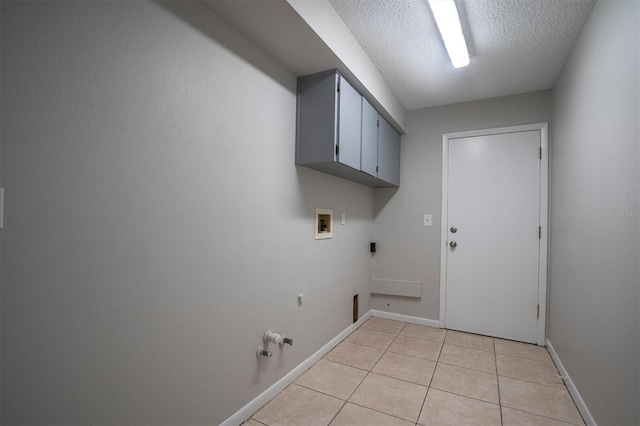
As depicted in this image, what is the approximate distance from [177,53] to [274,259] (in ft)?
3.94

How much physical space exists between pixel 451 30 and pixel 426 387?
2.34 m

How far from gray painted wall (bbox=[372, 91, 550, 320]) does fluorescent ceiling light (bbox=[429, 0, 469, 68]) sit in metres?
0.96

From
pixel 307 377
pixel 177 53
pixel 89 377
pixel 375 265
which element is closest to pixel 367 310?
pixel 375 265

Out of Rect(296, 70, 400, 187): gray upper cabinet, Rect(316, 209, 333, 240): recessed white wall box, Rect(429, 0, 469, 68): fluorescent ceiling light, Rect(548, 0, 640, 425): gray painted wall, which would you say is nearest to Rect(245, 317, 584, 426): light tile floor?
Rect(548, 0, 640, 425): gray painted wall

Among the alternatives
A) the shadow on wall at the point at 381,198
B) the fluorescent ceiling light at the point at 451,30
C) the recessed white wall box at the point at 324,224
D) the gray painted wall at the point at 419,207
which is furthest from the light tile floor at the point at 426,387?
the fluorescent ceiling light at the point at 451,30

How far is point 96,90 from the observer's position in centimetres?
98

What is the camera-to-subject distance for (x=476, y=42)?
204cm

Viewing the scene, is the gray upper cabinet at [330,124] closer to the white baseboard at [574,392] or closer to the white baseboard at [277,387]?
the white baseboard at [277,387]

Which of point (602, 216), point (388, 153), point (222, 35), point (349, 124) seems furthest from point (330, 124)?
point (602, 216)

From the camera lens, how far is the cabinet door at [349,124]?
6.49 ft

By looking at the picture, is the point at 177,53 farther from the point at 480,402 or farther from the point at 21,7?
the point at 480,402

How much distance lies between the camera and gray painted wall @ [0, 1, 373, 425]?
84 centimetres

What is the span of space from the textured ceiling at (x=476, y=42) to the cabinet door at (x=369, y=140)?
14.5 inches

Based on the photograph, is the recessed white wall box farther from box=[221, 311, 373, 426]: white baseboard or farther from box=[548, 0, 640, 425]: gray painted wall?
box=[548, 0, 640, 425]: gray painted wall
